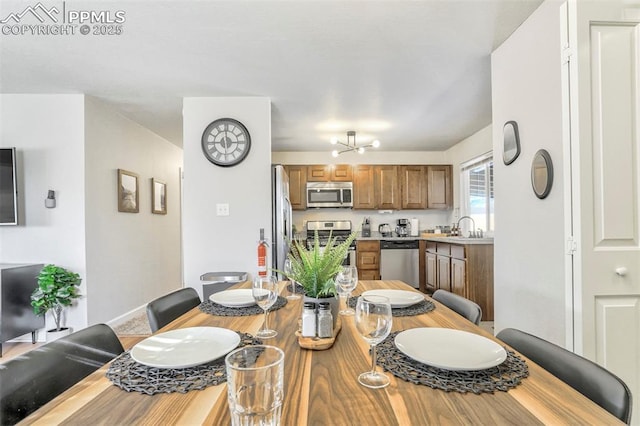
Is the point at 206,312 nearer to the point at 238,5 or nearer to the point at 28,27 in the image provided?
the point at 238,5

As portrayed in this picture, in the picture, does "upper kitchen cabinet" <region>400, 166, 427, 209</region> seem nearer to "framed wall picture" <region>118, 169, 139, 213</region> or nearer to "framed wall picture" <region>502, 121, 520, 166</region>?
"framed wall picture" <region>502, 121, 520, 166</region>

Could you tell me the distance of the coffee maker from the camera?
5449 millimetres

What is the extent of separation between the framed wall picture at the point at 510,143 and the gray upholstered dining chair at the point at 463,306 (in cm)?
114

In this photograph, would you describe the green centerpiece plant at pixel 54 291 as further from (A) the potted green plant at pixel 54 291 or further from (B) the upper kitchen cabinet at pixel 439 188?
(B) the upper kitchen cabinet at pixel 439 188

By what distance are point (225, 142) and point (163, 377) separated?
2.72 m

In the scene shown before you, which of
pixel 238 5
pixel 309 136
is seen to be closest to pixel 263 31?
pixel 238 5

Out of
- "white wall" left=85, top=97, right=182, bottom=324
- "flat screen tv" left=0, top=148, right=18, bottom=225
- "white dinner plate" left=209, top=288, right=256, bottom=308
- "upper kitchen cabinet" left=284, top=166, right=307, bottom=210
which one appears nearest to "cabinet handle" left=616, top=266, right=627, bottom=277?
"white dinner plate" left=209, top=288, right=256, bottom=308

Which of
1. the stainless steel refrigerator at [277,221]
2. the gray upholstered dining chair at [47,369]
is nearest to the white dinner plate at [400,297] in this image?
the gray upholstered dining chair at [47,369]

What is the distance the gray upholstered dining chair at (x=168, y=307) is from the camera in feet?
4.32

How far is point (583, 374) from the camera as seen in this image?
782mm

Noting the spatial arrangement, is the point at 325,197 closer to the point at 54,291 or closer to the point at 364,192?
the point at 364,192

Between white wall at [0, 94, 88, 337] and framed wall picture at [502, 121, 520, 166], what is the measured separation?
3659mm

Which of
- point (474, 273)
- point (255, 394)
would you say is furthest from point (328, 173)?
point (255, 394)

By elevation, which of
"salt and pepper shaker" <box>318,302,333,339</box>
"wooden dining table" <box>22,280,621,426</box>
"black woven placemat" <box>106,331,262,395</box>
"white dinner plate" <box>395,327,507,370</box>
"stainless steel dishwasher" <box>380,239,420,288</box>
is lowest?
"stainless steel dishwasher" <box>380,239,420,288</box>
